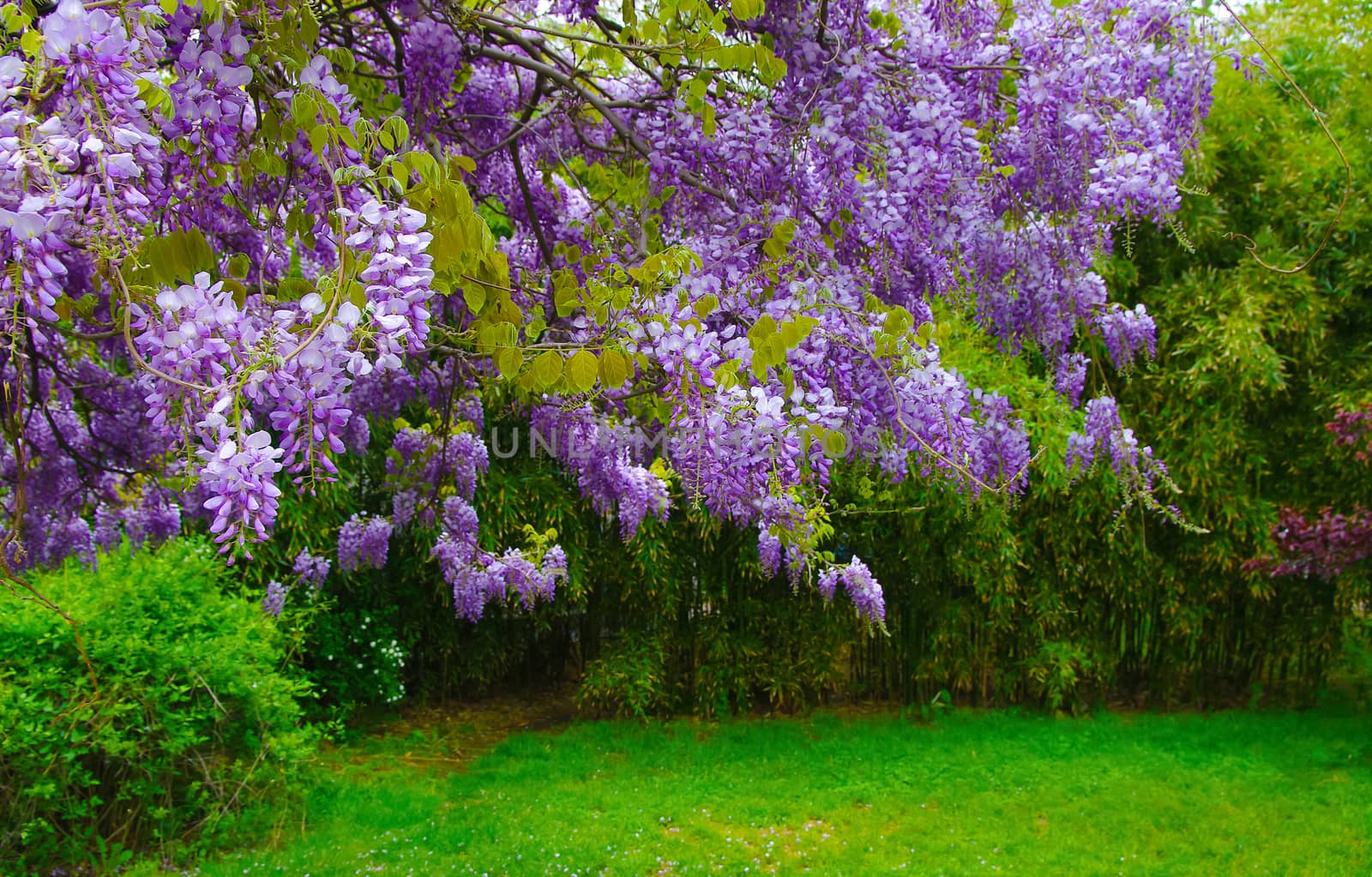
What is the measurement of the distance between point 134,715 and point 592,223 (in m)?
2.19

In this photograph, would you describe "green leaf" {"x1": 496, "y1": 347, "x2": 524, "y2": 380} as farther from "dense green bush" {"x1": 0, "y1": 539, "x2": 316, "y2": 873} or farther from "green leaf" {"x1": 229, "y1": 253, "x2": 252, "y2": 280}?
"dense green bush" {"x1": 0, "y1": 539, "x2": 316, "y2": 873}

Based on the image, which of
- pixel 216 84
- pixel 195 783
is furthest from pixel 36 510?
pixel 216 84

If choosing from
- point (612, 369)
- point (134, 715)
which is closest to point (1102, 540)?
point (134, 715)

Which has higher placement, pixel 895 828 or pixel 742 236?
pixel 742 236

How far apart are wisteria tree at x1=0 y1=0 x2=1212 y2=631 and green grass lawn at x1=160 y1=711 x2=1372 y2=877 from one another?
1210mm

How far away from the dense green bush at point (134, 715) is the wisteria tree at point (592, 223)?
1.33 ft

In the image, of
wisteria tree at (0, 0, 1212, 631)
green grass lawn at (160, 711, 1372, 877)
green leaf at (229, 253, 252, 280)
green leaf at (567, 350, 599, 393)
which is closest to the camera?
wisteria tree at (0, 0, 1212, 631)

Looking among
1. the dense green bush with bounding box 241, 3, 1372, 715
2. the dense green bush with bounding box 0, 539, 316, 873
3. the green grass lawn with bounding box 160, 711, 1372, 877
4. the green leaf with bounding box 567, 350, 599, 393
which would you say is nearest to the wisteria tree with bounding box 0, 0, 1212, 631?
the green leaf with bounding box 567, 350, 599, 393

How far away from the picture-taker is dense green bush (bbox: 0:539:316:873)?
316cm

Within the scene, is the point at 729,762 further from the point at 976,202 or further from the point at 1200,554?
the point at 976,202

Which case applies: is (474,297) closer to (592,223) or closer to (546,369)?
(546,369)

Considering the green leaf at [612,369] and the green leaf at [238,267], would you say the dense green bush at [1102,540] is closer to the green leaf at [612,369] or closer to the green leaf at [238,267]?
the green leaf at [238,267]

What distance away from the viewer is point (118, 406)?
3.56 meters

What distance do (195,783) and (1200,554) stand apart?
471cm
